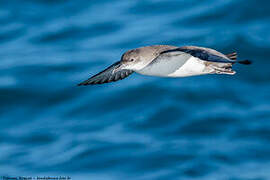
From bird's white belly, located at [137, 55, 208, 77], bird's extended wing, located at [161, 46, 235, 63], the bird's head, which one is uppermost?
the bird's head

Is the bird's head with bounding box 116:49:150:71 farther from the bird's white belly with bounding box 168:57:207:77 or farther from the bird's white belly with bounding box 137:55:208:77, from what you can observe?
the bird's white belly with bounding box 168:57:207:77

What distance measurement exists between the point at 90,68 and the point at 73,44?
5.83ft

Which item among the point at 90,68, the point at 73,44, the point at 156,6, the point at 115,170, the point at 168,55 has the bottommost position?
the point at 168,55

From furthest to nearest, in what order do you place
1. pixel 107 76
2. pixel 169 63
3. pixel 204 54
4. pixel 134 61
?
pixel 107 76 → pixel 134 61 → pixel 169 63 → pixel 204 54

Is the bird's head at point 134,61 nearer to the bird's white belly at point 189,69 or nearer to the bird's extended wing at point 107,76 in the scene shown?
the bird's extended wing at point 107,76

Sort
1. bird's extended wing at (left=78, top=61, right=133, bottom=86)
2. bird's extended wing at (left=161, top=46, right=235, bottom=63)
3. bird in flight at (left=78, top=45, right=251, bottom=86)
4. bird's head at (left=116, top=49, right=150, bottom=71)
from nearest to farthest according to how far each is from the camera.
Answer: bird's extended wing at (left=161, top=46, right=235, bottom=63)
bird in flight at (left=78, top=45, right=251, bottom=86)
bird's head at (left=116, top=49, right=150, bottom=71)
bird's extended wing at (left=78, top=61, right=133, bottom=86)

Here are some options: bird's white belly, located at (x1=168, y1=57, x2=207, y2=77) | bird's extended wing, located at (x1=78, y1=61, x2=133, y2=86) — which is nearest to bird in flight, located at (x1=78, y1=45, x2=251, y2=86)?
bird's white belly, located at (x1=168, y1=57, x2=207, y2=77)

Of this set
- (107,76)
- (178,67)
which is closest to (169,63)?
(178,67)

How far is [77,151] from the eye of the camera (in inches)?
557

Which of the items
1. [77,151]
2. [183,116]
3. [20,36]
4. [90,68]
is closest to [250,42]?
[183,116]

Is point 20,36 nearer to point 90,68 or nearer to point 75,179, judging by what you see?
point 90,68

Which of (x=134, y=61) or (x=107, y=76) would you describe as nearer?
(x=134, y=61)

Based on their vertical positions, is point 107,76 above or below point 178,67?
above

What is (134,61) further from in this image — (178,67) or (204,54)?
(204,54)
